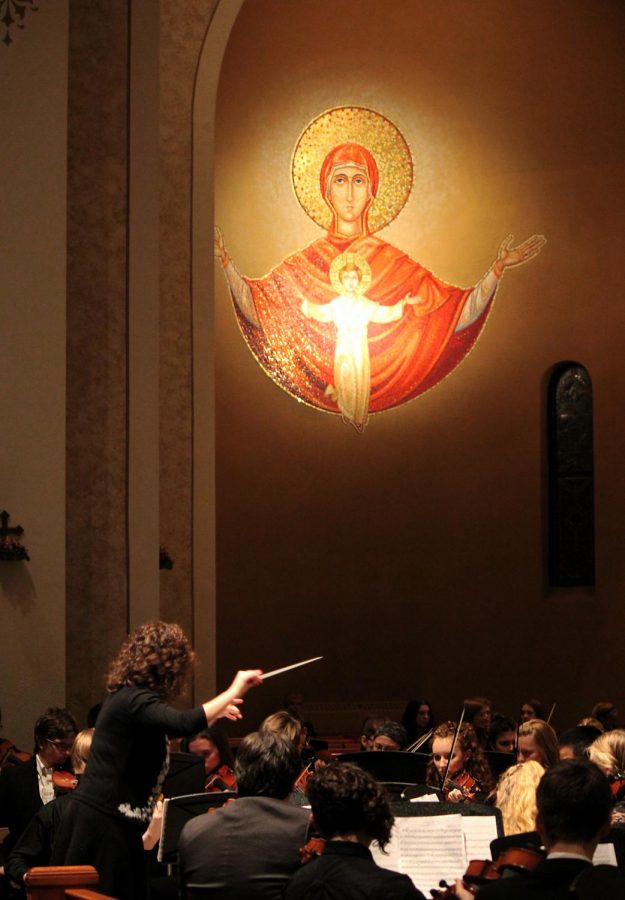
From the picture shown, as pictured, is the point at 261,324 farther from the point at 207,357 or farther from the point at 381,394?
the point at 207,357

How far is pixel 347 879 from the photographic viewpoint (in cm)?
318

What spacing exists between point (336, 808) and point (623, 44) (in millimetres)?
12835

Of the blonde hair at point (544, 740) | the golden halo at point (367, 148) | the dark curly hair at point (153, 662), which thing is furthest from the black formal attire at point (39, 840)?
the golden halo at point (367, 148)

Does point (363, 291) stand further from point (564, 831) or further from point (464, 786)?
point (564, 831)

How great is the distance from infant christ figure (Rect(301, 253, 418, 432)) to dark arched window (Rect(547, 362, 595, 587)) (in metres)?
2.00

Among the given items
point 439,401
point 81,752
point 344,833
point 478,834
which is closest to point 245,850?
point 344,833

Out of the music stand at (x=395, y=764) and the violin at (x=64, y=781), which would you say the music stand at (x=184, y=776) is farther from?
the music stand at (x=395, y=764)

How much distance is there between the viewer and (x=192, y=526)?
32.7 ft

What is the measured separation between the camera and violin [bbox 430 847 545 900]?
346 cm

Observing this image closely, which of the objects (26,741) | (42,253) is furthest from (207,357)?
(26,741)

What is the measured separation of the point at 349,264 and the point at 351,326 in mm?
698

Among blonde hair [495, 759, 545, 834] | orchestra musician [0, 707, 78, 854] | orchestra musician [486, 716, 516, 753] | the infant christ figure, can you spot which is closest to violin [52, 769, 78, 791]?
orchestra musician [0, 707, 78, 854]

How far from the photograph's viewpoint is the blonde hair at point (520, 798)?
4.52m

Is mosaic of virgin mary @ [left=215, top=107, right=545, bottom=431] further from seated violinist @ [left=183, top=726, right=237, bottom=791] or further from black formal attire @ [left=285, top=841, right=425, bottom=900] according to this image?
black formal attire @ [left=285, top=841, right=425, bottom=900]
